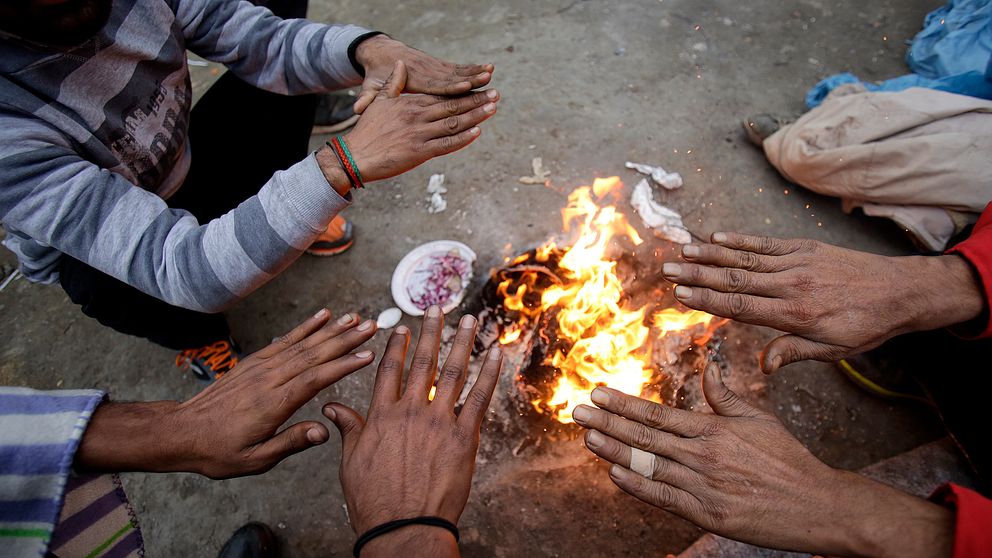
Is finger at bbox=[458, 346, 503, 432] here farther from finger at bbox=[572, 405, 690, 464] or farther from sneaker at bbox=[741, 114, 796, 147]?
sneaker at bbox=[741, 114, 796, 147]

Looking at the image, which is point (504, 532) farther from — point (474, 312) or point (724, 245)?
point (724, 245)

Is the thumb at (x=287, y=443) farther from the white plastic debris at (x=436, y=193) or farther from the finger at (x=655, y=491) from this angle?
the white plastic debris at (x=436, y=193)

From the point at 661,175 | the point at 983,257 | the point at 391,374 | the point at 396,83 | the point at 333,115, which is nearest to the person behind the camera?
the point at 391,374

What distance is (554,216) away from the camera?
348cm

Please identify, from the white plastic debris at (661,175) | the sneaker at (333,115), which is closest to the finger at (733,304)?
the white plastic debris at (661,175)

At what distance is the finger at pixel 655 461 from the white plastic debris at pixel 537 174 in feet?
7.70

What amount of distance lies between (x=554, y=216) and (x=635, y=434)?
6.73 ft

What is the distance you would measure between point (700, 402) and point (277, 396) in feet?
6.99

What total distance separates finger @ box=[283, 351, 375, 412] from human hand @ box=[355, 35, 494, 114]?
3.79 feet

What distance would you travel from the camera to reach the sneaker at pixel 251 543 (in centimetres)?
239

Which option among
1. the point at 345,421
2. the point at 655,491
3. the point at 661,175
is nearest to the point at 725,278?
the point at 655,491

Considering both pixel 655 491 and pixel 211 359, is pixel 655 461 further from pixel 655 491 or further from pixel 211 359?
pixel 211 359

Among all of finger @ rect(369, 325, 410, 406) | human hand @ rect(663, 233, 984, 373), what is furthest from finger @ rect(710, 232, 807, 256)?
finger @ rect(369, 325, 410, 406)

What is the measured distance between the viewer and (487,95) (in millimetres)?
2174
